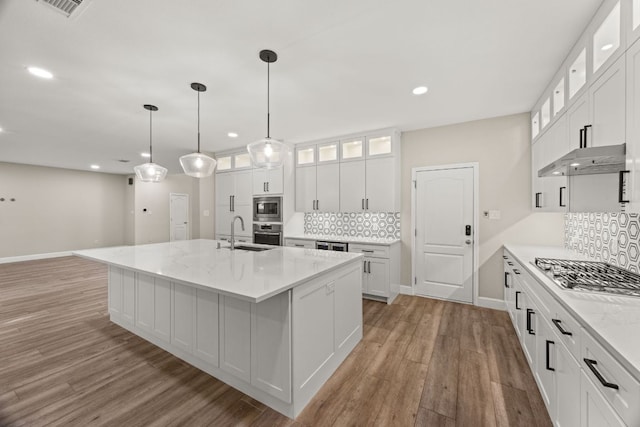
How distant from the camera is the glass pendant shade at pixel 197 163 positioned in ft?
9.11

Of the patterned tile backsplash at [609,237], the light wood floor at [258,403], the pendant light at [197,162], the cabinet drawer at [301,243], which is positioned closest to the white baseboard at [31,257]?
the light wood floor at [258,403]

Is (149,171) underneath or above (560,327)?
above

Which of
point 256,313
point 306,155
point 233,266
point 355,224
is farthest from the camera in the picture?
point 306,155

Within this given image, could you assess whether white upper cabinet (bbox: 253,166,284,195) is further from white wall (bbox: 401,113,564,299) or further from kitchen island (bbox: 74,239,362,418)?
white wall (bbox: 401,113,564,299)

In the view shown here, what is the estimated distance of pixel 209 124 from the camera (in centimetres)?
397

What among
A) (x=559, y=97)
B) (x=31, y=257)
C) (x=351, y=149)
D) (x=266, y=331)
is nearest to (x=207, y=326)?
(x=266, y=331)

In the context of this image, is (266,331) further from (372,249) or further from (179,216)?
(179,216)

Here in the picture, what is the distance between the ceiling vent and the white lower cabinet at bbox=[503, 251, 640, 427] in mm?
3214

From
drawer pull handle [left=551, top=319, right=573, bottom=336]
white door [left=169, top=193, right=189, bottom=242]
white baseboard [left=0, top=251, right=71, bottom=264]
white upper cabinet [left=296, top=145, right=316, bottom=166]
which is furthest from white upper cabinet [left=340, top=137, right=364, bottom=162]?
white baseboard [left=0, top=251, right=71, bottom=264]

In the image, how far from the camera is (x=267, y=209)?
508cm

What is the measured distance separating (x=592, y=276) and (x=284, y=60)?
9.33 ft

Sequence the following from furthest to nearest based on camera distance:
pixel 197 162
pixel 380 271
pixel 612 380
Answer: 1. pixel 380 271
2. pixel 197 162
3. pixel 612 380

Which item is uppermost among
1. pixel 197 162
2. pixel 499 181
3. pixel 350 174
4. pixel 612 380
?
pixel 350 174

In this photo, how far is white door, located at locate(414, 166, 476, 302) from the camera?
3.80 m
